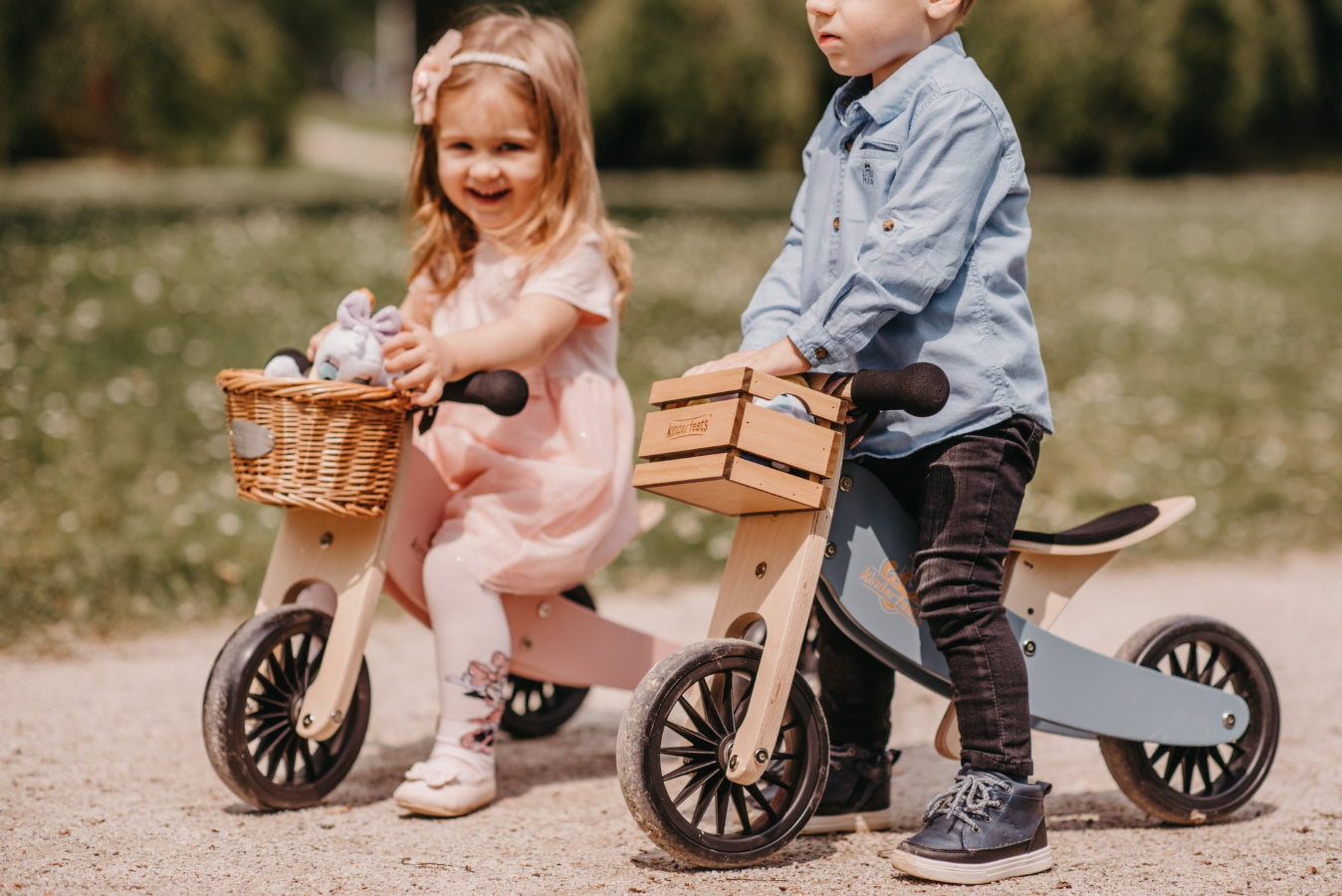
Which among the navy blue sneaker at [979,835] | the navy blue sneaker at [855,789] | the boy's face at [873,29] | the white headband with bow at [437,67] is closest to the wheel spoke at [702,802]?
the navy blue sneaker at [979,835]

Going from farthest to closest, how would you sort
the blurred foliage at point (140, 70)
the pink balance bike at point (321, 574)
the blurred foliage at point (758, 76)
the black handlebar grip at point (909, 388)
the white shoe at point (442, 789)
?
the blurred foliage at point (140, 70) < the blurred foliage at point (758, 76) < the white shoe at point (442, 789) < the pink balance bike at point (321, 574) < the black handlebar grip at point (909, 388)

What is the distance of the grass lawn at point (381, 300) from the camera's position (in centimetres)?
579

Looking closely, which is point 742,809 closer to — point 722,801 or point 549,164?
point 722,801

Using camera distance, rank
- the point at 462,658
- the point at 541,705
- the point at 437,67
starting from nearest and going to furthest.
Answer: the point at 462,658
the point at 437,67
the point at 541,705

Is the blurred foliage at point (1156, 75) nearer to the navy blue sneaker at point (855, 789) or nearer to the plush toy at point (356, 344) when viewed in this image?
the navy blue sneaker at point (855, 789)

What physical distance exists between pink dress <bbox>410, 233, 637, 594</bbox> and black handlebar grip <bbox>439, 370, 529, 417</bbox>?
40 centimetres

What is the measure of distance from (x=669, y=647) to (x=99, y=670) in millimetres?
1927

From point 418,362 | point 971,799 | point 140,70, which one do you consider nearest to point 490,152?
point 418,362

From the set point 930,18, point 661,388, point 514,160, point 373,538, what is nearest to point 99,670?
point 373,538

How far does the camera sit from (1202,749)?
10.6ft

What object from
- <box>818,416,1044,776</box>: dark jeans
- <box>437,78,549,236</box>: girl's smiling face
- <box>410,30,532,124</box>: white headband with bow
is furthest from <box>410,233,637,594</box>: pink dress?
<box>818,416,1044,776</box>: dark jeans

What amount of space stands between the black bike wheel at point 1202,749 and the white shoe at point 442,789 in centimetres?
132

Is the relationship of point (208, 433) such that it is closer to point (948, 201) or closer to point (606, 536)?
point (606, 536)

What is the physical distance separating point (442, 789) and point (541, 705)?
90cm
